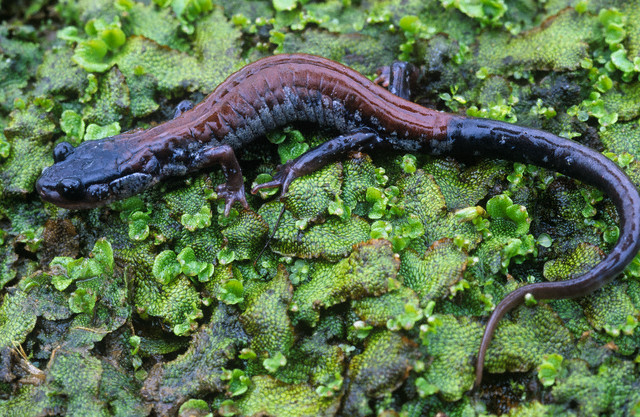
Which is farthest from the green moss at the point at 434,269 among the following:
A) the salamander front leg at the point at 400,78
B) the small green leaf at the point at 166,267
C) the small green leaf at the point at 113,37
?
the small green leaf at the point at 113,37

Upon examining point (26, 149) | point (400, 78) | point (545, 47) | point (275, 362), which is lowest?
point (275, 362)

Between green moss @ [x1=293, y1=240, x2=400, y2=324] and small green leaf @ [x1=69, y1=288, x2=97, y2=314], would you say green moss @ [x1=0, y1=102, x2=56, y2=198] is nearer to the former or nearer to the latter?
small green leaf @ [x1=69, y1=288, x2=97, y2=314]

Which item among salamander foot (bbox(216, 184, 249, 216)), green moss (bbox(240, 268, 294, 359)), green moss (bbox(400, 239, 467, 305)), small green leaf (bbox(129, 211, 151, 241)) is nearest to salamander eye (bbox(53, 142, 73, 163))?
small green leaf (bbox(129, 211, 151, 241))

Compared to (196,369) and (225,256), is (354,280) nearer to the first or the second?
(225,256)

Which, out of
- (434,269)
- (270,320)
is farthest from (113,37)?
(434,269)

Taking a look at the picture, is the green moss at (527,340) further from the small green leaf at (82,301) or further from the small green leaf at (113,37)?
the small green leaf at (113,37)

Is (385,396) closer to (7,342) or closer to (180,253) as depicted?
(180,253)
